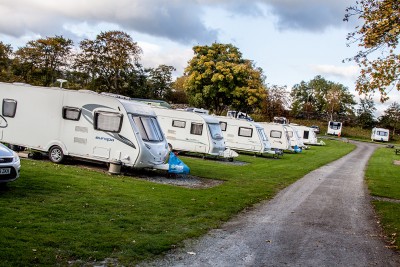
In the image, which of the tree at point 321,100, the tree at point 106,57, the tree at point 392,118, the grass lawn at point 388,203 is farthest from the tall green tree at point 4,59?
the tree at point 392,118

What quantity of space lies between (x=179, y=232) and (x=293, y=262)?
7.52 ft

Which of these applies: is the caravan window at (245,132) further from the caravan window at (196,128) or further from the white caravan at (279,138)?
the caravan window at (196,128)

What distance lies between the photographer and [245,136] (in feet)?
98.1

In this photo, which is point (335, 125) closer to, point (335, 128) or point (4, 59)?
point (335, 128)

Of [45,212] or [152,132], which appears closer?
[45,212]

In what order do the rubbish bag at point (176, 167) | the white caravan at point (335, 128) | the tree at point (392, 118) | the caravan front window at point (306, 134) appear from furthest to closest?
the tree at point (392, 118)
the white caravan at point (335, 128)
the caravan front window at point (306, 134)
the rubbish bag at point (176, 167)

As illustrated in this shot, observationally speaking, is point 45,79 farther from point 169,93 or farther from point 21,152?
point 21,152

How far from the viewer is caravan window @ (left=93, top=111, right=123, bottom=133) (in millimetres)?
15523

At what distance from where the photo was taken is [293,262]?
268 inches

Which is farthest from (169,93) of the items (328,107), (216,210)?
(216,210)

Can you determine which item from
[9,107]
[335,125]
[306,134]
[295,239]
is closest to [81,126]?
[9,107]

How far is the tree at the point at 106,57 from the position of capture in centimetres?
4969

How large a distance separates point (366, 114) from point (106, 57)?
58.8 metres

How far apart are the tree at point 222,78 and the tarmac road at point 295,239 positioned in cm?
3104
